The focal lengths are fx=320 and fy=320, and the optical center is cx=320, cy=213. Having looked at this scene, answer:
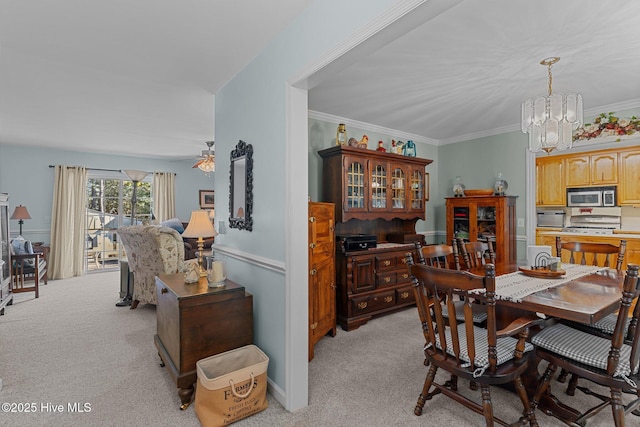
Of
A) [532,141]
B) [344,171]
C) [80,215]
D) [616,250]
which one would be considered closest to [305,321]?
[344,171]

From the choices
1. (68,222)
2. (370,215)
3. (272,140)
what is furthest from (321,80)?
(68,222)

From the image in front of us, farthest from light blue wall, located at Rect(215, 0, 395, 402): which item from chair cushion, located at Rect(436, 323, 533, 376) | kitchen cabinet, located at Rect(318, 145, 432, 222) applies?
kitchen cabinet, located at Rect(318, 145, 432, 222)

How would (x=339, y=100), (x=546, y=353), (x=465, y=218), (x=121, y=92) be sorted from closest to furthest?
(x=546, y=353)
(x=121, y=92)
(x=339, y=100)
(x=465, y=218)

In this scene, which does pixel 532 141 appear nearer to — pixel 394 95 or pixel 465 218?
pixel 394 95

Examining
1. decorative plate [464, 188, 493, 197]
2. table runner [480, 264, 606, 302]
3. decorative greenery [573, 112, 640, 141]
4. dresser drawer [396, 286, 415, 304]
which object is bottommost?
dresser drawer [396, 286, 415, 304]

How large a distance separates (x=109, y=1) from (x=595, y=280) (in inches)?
143

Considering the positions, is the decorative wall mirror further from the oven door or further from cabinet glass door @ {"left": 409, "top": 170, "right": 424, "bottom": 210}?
the oven door

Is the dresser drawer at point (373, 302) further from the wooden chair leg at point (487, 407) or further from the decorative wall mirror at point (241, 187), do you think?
the wooden chair leg at point (487, 407)

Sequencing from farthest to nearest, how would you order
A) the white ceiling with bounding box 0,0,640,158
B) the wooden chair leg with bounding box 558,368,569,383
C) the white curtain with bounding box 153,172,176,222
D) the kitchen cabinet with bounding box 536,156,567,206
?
the white curtain with bounding box 153,172,176,222, the kitchen cabinet with bounding box 536,156,567,206, the wooden chair leg with bounding box 558,368,569,383, the white ceiling with bounding box 0,0,640,158

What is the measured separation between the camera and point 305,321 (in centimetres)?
215

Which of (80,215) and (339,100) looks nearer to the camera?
(339,100)

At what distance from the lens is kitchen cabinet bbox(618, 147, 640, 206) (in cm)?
405

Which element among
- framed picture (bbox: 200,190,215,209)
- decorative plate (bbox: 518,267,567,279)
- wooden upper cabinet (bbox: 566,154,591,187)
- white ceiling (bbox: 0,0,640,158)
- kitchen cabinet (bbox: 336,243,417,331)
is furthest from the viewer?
framed picture (bbox: 200,190,215,209)

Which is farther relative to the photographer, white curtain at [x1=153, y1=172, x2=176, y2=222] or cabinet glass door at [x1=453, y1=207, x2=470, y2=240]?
white curtain at [x1=153, y1=172, x2=176, y2=222]
